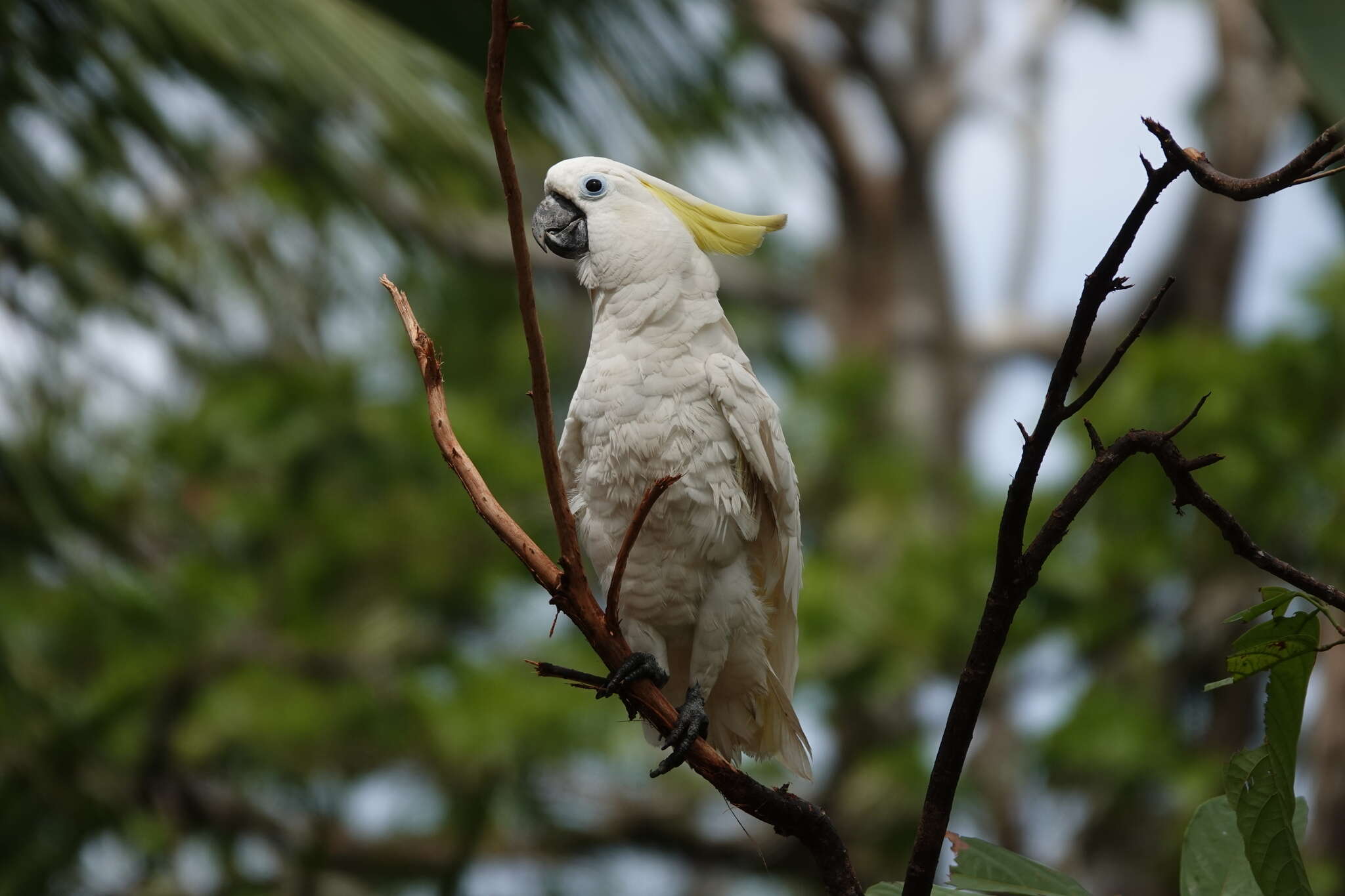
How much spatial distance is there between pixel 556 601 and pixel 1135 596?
282cm

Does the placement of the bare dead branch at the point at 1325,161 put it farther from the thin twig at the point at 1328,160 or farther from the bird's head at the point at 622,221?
the bird's head at the point at 622,221

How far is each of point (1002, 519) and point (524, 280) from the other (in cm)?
39

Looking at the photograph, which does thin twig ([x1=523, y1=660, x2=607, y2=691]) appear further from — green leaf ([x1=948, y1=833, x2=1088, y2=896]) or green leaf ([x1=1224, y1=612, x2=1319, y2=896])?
green leaf ([x1=1224, y1=612, x2=1319, y2=896])

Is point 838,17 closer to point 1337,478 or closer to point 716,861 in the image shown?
point 1337,478

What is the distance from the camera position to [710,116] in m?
2.55

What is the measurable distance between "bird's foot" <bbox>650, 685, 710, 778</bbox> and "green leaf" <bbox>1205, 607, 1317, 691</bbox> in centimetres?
45

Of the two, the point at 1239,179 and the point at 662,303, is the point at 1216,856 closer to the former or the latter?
the point at 1239,179

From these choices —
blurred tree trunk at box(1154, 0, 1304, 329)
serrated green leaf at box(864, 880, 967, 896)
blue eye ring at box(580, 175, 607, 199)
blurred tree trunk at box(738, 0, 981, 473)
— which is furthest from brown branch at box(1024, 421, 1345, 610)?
blurred tree trunk at box(1154, 0, 1304, 329)

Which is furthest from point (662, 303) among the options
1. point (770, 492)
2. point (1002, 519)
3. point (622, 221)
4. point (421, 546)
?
point (421, 546)

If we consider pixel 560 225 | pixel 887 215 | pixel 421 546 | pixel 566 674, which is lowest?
pixel 566 674

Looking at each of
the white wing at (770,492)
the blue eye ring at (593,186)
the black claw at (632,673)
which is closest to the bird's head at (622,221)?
the blue eye ring at (593,186)

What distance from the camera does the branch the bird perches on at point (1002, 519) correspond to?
0.76 meters

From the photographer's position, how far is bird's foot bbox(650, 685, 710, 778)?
1092 millimetres

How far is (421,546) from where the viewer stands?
12.5 ft
